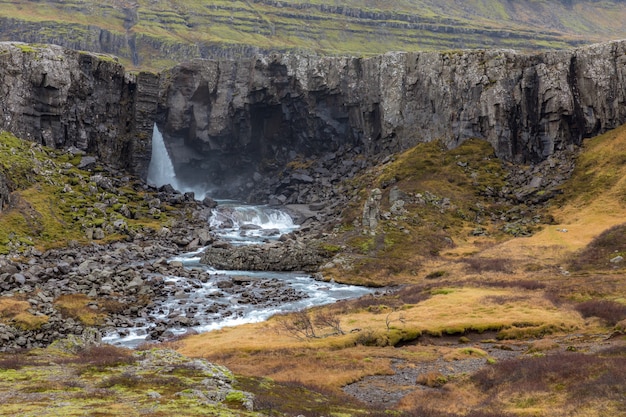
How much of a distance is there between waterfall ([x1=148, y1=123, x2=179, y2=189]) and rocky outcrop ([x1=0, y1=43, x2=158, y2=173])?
1432cm

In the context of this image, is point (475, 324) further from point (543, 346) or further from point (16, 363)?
point (16, 363)

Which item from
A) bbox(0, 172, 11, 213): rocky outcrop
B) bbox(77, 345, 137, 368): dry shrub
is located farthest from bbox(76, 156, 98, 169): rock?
bbox(77, 345, 137, 368): dry shrub

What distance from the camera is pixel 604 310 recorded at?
5747 centimetres

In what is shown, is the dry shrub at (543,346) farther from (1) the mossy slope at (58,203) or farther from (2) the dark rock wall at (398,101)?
(2) the dark rock wall at (398,101)

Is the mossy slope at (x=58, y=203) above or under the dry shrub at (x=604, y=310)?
under

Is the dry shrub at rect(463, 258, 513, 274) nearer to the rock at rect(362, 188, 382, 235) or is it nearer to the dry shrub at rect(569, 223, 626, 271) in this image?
the dry shrub at rect(569, 223, 626, 271)

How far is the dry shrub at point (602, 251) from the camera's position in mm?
84812

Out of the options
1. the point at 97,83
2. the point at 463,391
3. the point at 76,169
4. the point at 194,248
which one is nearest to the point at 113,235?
the point at 194,248

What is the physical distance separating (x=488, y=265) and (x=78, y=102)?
329 feet

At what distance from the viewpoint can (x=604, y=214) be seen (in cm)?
10506

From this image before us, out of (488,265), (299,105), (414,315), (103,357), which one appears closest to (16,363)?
(103,357)

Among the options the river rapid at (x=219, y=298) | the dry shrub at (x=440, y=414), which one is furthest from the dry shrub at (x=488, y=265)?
the dry shrub at (x=440, y=414)

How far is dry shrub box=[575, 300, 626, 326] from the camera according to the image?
54.7 metres

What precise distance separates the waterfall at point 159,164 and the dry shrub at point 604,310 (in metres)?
124
